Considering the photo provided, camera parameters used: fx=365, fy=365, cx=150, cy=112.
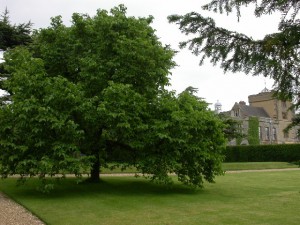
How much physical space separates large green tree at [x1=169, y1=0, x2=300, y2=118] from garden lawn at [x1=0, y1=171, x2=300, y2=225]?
18.5ft

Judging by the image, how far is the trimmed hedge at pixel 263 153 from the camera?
39.2 m

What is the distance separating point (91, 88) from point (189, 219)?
8.11 metres

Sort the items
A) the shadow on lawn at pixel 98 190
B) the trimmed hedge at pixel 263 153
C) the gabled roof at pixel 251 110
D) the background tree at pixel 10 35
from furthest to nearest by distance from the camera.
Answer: the gabled roof at pixel 251 110
the trimmed hedge at pixel 263 153
the background tree at pixel 10 35
the shadow on lawn at pixel 98 190

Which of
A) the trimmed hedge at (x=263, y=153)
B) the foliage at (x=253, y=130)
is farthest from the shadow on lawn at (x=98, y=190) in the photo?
the foliage at (x=253, y=130)

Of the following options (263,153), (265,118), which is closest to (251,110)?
(265,118)

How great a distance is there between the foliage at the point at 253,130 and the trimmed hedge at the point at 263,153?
906 cm

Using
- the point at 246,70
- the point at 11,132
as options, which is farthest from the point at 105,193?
the point at 246,70

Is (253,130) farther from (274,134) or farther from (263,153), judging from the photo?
(263,153)

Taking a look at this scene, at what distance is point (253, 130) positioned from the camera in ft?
166

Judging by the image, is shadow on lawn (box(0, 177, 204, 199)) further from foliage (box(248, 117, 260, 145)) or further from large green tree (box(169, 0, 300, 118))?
foliage (box(248, 117, 260, 145))

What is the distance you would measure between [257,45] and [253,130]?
47.8 metres

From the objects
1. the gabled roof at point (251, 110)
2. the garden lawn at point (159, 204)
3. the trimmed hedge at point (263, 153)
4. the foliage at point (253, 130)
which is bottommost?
the garden lawn at point (159, 204)

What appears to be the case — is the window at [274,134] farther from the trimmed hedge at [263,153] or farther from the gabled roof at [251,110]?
the trimmed hedge at [263,153]

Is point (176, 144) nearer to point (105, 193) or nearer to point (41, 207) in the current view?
point (105, 193)
